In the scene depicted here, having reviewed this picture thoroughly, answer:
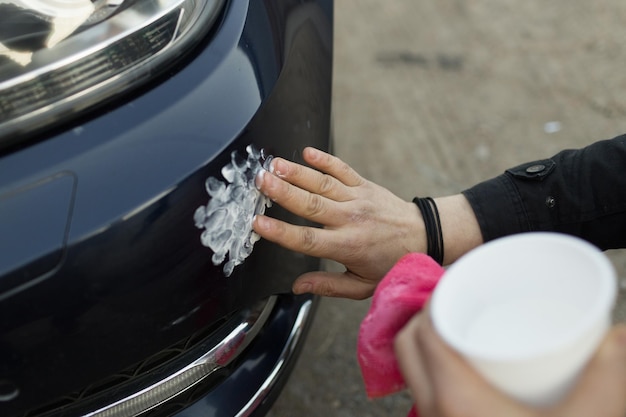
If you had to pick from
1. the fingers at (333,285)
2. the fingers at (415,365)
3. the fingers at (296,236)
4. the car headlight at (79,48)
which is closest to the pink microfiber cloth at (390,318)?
the fingers at (415,365)

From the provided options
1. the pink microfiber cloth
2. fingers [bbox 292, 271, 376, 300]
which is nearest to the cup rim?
the pink microfiber cloth

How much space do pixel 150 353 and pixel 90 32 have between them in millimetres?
563

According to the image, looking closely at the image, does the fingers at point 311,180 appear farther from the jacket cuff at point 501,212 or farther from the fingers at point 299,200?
the jacket cuff at point 501,212

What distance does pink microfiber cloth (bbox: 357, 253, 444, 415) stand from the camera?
40.4 inches

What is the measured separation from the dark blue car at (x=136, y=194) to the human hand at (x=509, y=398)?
1.56ft

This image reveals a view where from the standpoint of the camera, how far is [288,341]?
4.84 ft

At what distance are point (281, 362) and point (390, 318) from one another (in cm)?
49

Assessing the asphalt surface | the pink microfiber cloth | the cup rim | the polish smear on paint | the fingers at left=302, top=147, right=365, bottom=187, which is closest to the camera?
the cup rim

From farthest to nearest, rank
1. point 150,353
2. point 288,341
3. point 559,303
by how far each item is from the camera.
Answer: point 288,341
point 150,353
point 559,303

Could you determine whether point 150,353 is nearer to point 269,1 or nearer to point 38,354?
point 38,354

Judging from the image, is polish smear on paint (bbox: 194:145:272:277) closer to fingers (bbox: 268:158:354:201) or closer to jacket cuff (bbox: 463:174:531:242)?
fingers (bbox: 268:158:354:201)

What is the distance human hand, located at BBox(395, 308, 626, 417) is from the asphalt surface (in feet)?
3.89

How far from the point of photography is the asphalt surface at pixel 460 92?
250 cm

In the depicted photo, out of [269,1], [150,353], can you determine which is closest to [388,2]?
[269,1]
